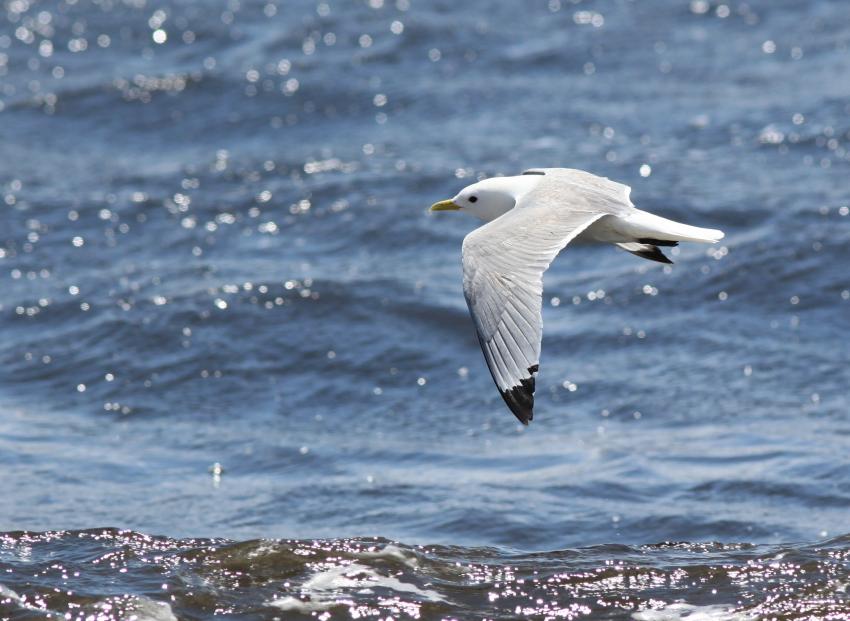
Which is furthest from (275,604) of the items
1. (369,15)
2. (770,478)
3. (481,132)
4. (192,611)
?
(369,15)

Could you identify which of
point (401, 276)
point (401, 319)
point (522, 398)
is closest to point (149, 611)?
point (522, 398)

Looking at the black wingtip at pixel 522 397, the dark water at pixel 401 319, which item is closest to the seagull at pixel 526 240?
the black wingtip at pixel 522 397

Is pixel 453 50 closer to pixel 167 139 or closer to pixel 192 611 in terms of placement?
pixel 167 139

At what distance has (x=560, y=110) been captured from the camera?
13.0 metres

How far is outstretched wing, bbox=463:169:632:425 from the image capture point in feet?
16.5

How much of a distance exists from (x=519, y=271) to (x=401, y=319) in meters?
4.29

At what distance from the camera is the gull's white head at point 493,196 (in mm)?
6617

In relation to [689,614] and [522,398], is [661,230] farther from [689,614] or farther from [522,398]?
[689,614]

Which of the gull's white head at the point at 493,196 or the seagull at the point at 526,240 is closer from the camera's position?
the seagull at the point at 526,240

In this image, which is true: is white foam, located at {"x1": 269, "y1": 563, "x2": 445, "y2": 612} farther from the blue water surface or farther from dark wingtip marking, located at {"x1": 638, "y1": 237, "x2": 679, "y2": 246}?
dark wingtip marking, located at {"x1": 638, "y1": 237, "x2": 679, "y2": 246}

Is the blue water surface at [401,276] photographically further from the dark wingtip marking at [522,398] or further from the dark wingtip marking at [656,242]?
the dark wingtip marking at [522,398]

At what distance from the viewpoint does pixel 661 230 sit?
6.06 metres

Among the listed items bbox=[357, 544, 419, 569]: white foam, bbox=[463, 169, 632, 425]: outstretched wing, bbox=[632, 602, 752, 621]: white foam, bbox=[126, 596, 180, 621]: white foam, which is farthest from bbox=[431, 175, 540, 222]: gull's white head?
bbox=[126, 596, 180, 621]: white foam

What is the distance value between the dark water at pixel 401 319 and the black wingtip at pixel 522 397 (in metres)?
0.77
